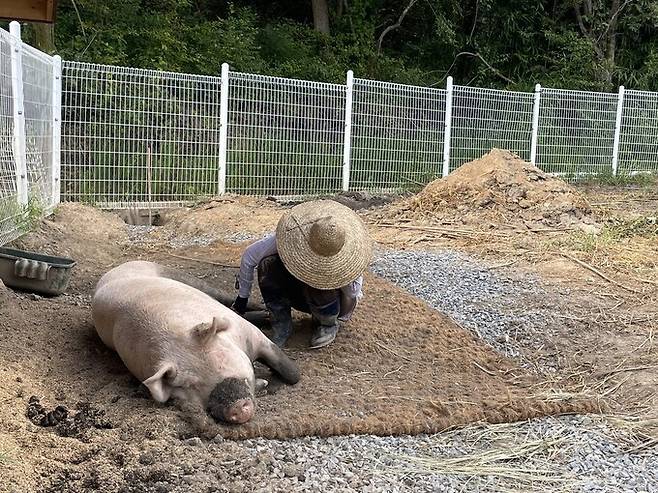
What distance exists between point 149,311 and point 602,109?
1216 cm

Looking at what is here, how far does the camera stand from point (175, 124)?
10.4 metres

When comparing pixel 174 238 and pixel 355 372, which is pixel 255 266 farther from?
pixel 174 238

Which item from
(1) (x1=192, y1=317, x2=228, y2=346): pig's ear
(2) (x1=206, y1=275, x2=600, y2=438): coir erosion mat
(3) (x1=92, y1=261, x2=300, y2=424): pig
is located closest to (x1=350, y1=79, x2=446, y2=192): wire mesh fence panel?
(2) (x1=206, y1=275, x2=600, y2=438): coir erosion mat

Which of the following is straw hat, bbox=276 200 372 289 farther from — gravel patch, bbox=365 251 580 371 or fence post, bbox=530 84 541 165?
fence post, bbox=530 84 541 165

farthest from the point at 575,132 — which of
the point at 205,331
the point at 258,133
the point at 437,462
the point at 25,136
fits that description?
the point at 437,462

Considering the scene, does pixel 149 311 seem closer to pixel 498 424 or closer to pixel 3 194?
pixel 498 424

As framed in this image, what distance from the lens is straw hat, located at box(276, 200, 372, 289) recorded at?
4.45 m

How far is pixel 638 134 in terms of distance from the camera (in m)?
15.0

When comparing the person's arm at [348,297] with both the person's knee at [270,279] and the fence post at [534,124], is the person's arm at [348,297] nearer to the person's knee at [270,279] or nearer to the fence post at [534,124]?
the person's knee at [270,279]

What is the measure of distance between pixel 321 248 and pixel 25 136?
376 cm

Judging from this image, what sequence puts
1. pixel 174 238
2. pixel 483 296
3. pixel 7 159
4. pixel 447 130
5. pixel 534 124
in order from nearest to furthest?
1. pixel 483 296
2. pixel 7 159
3. pixel 174 238
4. pixel 447 130
5. pixel 534 124

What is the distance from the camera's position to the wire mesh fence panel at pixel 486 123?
508 inches

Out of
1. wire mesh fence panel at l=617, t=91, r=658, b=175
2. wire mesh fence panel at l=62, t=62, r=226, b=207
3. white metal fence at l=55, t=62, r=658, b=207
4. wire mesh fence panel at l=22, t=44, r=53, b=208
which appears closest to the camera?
wire mesh fence panel at l=22, t=44, r=53, b=208

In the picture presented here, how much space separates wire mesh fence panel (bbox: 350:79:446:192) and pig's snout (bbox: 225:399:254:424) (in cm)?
860
